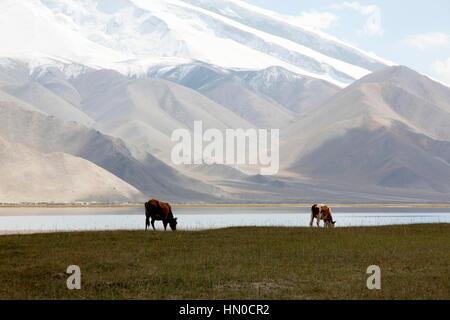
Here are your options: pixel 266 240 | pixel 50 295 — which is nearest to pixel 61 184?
pixel 266 240

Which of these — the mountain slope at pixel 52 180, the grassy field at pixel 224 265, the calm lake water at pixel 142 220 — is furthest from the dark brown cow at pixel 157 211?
the mountain slope at pixel 52 180

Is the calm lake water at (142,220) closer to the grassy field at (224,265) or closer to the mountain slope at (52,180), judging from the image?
the grassy field at (224,265)

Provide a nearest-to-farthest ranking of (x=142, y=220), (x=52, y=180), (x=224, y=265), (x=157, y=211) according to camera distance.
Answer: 1. (x=224, y=265)
2. (x=157, y=211)
3. (x=142, y=220)
4. (x=52, y=180)

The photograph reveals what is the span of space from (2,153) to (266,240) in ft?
501

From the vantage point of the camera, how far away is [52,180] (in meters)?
176

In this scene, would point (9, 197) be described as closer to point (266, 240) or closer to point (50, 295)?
point (266, 240)

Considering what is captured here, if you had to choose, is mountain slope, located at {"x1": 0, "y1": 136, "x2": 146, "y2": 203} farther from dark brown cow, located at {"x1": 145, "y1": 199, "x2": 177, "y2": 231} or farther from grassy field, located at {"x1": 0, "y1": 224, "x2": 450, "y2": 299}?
grassy field, located at {"x1": 0, "y1": 224, "x2": 450, "y2": 299}

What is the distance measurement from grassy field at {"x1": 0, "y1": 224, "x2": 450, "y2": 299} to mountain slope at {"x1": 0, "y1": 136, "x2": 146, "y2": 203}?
446 feet

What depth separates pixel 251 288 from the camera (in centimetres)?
2148

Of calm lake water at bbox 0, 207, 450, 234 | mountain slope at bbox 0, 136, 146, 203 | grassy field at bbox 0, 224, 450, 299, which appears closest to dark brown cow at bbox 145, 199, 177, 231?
grassy field at bbox 0, 224, 450, 299

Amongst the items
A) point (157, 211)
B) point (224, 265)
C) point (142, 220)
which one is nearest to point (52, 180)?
point (142, 220)

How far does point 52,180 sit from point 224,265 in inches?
6158

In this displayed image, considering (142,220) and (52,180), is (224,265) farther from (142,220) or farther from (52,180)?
(52,180)
